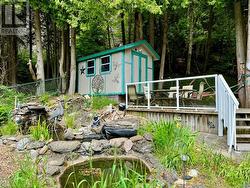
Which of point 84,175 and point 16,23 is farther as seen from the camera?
point 16,23

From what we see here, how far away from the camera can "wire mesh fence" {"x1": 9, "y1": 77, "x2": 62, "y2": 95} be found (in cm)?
1173

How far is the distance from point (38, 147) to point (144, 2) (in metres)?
6.15

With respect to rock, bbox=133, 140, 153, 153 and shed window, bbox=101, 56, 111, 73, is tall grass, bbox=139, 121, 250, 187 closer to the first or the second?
rock, bbox=133, 140, 153, 153

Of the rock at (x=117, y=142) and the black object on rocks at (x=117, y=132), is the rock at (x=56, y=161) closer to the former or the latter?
the rock at (x=117, y=142)

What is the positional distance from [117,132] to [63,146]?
1.14 metres

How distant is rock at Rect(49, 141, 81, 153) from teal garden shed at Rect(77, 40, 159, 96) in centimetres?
610

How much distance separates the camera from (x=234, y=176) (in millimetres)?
3709

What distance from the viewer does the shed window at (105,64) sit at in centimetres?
1166

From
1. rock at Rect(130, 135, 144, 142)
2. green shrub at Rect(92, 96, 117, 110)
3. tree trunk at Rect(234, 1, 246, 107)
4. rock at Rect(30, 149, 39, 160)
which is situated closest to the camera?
rock at Rect(30, 149, 39, 160)

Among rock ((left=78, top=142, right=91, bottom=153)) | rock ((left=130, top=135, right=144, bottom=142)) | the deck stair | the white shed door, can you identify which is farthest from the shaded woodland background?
rock ((left=130, top=135, right=144, bottom=142))

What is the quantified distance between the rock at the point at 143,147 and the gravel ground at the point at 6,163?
2.09 m

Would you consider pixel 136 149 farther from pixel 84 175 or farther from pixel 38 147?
pixel 38 147

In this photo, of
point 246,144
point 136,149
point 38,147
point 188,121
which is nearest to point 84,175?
point 136,149

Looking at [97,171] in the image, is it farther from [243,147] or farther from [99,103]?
[99,103]
